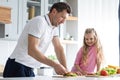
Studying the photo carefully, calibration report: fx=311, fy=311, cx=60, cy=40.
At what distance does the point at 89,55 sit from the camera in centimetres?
364

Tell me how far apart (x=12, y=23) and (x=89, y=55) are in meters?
1.14

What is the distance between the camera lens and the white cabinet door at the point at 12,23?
4.03m

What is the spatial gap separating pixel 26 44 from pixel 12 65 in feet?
0.69

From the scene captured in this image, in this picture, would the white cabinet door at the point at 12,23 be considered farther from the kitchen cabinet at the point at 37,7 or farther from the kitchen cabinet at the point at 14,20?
the kitchen cabinet at the point at 37,7

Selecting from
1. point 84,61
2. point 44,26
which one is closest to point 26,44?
point 44,26

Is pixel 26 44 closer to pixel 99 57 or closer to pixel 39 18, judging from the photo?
pixel 39 18

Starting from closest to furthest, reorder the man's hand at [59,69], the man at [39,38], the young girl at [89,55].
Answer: the man's hand at [59,69] < the man at [39,38] < the young girl at [89,55]

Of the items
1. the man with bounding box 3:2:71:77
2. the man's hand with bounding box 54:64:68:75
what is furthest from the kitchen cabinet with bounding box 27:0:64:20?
the man's hand with bounding box 54:64:68:75

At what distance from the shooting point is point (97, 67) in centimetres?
361

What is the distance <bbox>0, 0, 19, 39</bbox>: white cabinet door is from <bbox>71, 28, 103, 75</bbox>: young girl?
96 cm

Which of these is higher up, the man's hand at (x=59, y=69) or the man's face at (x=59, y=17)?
the man's face at (x=59, y=17)

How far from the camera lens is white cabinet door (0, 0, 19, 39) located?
4027mm

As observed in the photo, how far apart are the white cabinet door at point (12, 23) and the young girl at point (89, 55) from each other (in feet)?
3.16

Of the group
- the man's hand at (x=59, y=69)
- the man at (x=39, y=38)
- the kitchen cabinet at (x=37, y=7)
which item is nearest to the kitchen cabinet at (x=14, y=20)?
the kitchen cabinet at (x=37, y=7)
